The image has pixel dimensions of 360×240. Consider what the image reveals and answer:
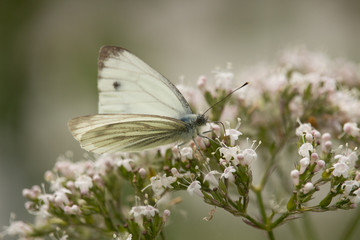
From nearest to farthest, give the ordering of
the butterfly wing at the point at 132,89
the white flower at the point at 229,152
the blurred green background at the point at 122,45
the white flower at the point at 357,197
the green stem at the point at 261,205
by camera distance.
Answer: the white flower at the point at 357,197 < the white flower at the point at 229,152 < the green stem at the point at 261,205 < the butterfly wing at the point at 132,89 < the blurred green background at the point at 122,45

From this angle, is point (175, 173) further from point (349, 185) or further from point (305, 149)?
point (349, 185)

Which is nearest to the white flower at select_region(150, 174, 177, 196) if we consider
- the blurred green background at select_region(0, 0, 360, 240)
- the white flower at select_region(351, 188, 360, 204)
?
the white flower at select_region(351, 188, 360, 204)

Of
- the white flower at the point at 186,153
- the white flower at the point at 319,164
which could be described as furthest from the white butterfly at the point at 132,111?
the white flower at the point at 319,164

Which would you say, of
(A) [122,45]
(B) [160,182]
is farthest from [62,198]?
(A) [122,45]

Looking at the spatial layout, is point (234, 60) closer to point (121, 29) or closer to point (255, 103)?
point (121, 29)

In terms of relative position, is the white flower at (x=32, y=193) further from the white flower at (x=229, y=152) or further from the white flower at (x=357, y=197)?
the white flower at (x=357, y=197)

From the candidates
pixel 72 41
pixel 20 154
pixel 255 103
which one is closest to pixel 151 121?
pixel 255 103

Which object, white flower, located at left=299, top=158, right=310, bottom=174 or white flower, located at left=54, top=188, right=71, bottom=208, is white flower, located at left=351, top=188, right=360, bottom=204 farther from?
white flower, located at left=54, top=188, right=71, bottom=208
